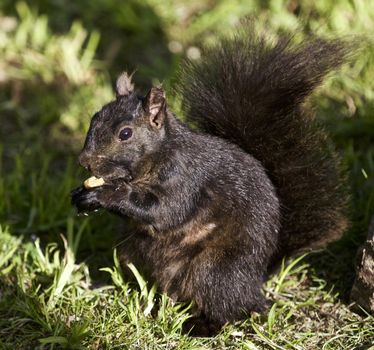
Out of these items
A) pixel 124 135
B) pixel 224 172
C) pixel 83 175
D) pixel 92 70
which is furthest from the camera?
pixel 92 70

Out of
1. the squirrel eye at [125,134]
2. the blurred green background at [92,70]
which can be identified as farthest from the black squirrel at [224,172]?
the blurred green background at [92,70]

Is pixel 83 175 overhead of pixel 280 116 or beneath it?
beneath

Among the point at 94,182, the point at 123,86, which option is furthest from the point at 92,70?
the point at 94,182

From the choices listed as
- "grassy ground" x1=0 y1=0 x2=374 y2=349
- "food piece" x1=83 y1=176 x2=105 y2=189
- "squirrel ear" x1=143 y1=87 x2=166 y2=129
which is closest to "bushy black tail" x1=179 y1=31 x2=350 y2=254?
"grassy ground" x1=0 y1=0 x2=374 y2=349

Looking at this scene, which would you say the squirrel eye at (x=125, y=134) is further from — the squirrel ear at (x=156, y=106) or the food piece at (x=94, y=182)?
the food piece at (x=94, y=182)

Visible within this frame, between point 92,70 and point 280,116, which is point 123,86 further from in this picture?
point 92,70

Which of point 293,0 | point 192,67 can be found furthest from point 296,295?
point 293,0

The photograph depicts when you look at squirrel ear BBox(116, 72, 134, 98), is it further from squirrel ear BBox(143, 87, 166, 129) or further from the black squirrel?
squirrel ear BBox(143, 87, 166, 129)
